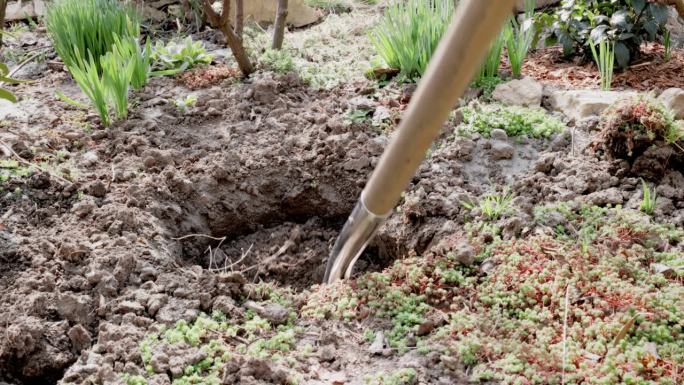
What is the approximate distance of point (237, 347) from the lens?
2.17m

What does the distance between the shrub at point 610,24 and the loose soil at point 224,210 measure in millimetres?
892

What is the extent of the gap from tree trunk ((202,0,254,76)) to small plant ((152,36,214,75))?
30 centimetres

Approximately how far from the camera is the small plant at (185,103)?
346 cm

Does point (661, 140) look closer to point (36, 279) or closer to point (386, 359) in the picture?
point (386, 359)

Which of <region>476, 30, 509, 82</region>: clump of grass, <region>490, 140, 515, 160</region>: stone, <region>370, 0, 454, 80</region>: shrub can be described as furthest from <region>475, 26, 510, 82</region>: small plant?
<region>490, 140, 515, 160</region>: stone

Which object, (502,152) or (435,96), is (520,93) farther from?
(435,96)

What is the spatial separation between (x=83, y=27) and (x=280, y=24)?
1117 mm

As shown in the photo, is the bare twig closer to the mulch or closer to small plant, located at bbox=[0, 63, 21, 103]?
small plant, located at bbox=[0, 63, 21, 103]

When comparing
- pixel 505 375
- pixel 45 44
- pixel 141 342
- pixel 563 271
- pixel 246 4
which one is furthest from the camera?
pixel 246 4

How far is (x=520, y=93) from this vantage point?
342 centimetres

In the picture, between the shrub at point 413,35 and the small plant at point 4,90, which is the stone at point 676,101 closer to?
the shrub at point 413,35

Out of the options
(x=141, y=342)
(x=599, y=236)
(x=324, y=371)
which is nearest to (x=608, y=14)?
(x=599, y=236)

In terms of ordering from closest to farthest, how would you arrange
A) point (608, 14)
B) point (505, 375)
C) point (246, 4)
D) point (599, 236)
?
point (505, 375)
point (599, 236)
point (608, 14)
point (246, 4)

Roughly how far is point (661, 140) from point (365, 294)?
4.83 ft
